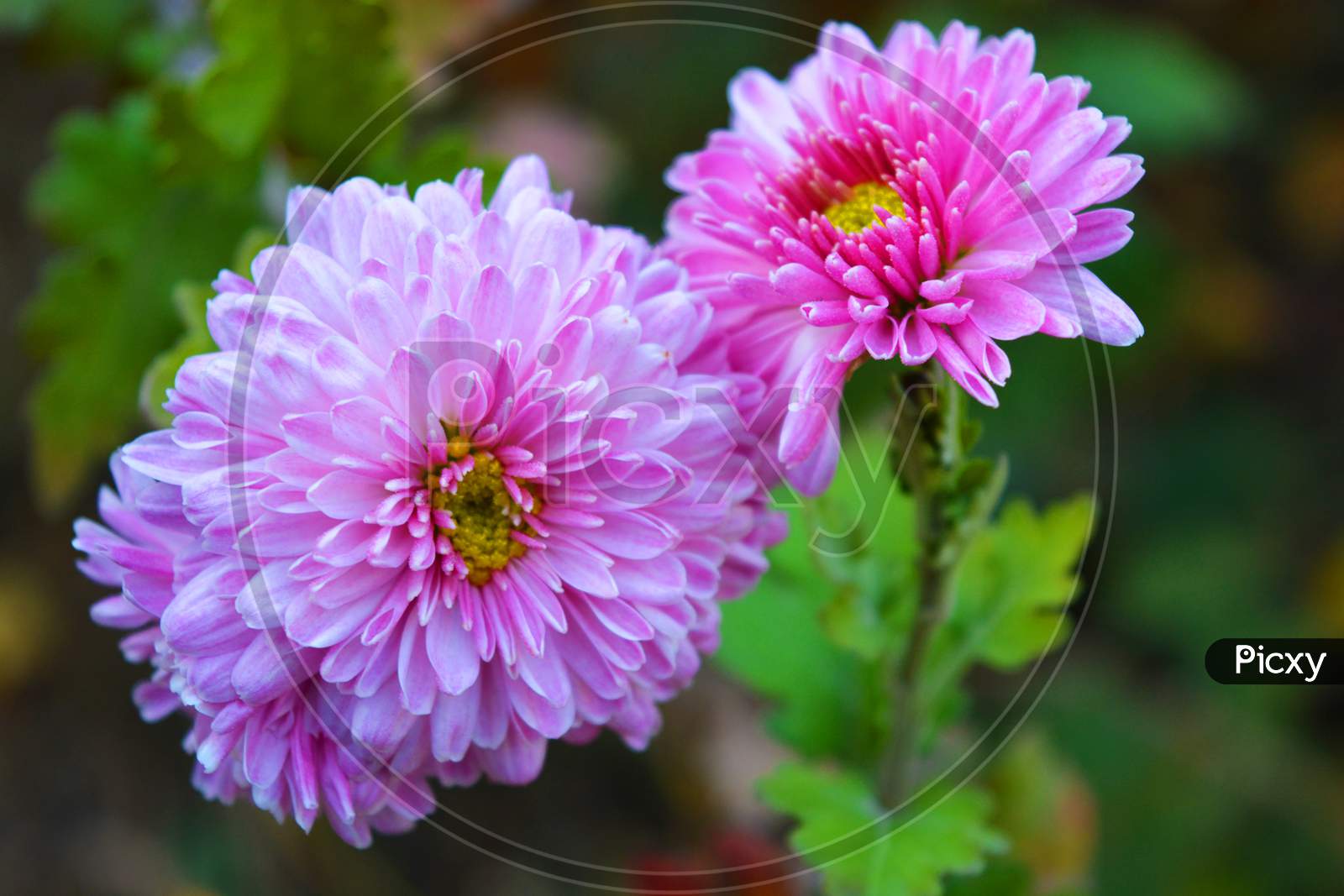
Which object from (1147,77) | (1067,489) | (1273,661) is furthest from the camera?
(1067,489)

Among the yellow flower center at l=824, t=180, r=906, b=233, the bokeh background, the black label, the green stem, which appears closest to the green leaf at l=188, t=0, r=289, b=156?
the bokeh background

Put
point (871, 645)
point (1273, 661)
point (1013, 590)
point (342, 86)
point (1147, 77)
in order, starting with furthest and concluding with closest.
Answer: point (1147, 77), point (1273, 661), point (342, 86), point (1013, 590), point (871, 645)

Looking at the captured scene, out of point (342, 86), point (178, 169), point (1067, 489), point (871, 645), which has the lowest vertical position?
point (871, 645)

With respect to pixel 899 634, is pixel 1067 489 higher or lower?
higher

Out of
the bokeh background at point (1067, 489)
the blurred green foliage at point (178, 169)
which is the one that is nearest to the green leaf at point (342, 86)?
the blurred green foliage at point (178, 169)

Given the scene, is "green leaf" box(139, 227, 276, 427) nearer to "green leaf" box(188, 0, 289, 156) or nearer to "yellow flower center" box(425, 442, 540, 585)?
"green leaf" box(188, 0, 289, 156)

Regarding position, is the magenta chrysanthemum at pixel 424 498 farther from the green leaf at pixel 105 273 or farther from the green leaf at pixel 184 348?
the green leaf at pixel 105 273

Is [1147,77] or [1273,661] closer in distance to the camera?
[1273,661]

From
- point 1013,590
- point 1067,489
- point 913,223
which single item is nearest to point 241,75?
point 913,223

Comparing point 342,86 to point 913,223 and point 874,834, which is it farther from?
point 874,834
